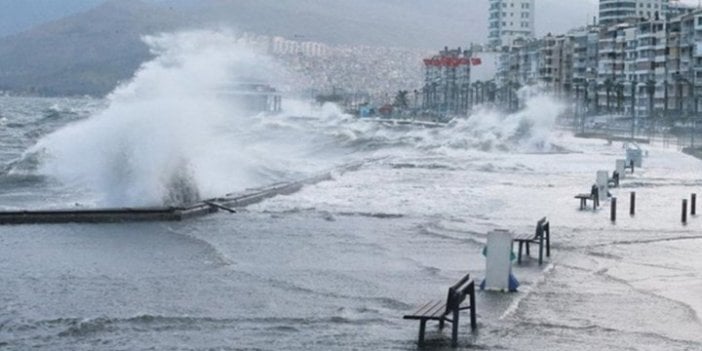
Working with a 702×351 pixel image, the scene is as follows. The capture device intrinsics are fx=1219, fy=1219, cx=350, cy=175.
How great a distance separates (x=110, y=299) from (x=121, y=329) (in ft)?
6.11

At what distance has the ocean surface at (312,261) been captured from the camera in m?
13.2

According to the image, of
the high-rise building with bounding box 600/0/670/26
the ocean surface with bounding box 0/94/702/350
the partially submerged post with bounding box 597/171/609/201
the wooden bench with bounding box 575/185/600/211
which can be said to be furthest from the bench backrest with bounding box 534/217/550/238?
the high-rise building with bounding box 600/0/670/26

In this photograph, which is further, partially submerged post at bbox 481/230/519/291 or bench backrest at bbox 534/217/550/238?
bench backrest at bbox 534/217/550/238

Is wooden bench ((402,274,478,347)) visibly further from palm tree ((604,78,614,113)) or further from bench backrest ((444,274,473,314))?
palm tree ((604,78,614,113))

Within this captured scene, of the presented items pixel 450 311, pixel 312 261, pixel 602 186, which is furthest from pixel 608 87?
pixel 450 311

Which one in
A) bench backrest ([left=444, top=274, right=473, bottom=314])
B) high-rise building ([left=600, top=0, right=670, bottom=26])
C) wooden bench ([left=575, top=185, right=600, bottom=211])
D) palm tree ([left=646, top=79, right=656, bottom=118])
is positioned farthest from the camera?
high-rise building ([left=600, top=0, right=670, bottom=26])

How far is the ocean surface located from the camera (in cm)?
1317

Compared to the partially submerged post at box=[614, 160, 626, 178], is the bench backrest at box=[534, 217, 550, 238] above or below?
above

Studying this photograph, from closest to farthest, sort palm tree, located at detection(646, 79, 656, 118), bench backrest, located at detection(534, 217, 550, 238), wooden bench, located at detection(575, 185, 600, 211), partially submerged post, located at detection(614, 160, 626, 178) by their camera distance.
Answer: bench backrest, located at detection(534, 217, 550, 238)
wooden bench, located at detection(575, 185, 600, 211)
partially submerged post, located at detection(614, 160, 626, 178)
palm tree, located at detection(646, 79, 656, 118)

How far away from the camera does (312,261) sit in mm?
19156

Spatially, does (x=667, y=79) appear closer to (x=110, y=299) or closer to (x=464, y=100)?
(x=464, y=100)

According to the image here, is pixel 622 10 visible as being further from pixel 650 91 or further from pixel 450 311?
pixel 450 311

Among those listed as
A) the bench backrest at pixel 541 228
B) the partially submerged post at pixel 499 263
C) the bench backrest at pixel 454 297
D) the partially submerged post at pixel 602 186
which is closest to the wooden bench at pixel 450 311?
the bench backrest at pixel 454 297

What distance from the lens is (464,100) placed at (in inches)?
7672
